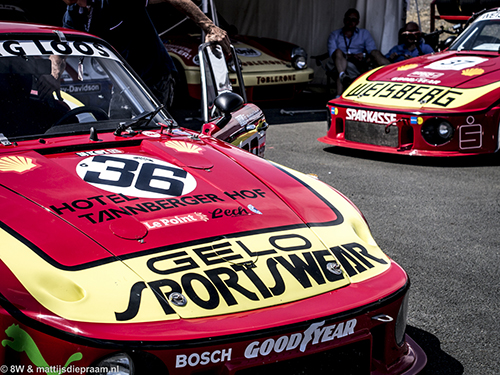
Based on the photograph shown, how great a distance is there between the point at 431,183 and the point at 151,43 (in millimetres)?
2717

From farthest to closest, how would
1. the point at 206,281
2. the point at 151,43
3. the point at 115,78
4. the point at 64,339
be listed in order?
the point at 151,43 < the point at 115,78 < the point at 206,281 < the point at 64,339

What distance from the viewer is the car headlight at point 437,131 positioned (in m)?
5.75

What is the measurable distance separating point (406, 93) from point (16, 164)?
15.2 feet

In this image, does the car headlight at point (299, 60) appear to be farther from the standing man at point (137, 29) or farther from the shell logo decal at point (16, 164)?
the shell logo decal at point (16, 164)

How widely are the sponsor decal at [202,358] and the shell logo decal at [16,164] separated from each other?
1.00 m

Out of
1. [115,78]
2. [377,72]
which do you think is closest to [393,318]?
[115,78]

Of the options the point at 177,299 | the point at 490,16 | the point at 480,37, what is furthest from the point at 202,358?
the point at 490,16

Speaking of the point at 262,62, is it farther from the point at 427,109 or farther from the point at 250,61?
the point at 427,109

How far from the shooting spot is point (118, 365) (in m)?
1.58

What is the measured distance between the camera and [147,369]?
5.20 ft

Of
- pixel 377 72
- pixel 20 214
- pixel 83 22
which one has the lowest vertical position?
pixel 377 72

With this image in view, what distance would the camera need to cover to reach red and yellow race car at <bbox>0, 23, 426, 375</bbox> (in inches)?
63.0

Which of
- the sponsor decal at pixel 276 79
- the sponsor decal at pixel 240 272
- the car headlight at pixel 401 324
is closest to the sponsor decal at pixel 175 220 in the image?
the sponsor decal at pixel 240 272

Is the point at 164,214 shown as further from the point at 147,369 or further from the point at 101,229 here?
the point at 147,369
